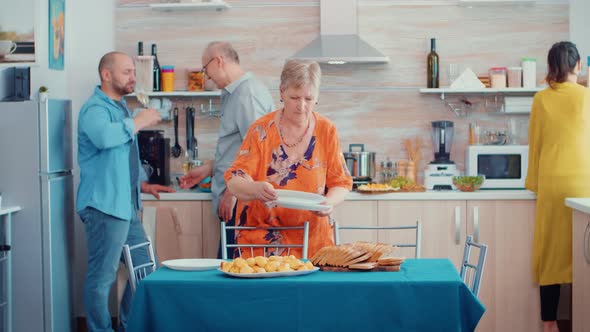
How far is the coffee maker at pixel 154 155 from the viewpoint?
516 centimetres

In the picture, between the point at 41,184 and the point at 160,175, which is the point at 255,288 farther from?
the point at 160,175

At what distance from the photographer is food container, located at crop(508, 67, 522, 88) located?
5227 mm

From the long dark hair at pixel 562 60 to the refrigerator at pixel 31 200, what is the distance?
8.64 feet

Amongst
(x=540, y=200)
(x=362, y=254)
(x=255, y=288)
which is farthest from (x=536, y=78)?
(x=255, y=288)

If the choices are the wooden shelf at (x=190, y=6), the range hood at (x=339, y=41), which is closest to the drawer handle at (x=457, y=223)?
the range hood at (x=339, y=41)

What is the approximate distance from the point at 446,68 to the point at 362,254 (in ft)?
9.35

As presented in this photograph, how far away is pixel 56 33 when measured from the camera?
4.75 m

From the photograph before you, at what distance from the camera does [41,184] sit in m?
4.37

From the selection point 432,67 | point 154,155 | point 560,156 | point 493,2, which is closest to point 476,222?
point 560,156

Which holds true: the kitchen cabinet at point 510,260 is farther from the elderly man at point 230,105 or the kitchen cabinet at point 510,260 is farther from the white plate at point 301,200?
the white plate at point 301,200

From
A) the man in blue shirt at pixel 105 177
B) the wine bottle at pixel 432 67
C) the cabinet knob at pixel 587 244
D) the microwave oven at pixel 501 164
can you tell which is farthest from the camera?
the wine bottle at pixel 432 67

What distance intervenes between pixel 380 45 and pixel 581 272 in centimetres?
215

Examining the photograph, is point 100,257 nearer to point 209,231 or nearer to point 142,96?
point 209,231

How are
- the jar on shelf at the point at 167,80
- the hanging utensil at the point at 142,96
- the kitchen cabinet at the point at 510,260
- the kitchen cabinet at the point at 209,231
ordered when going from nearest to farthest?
the kitchen cabinet at the point at 510,260 → the kitchen cabinet at the point at 209,231 → the hanging utensil at the point at 142,96 → the jar on shelf at the point at 167,80
